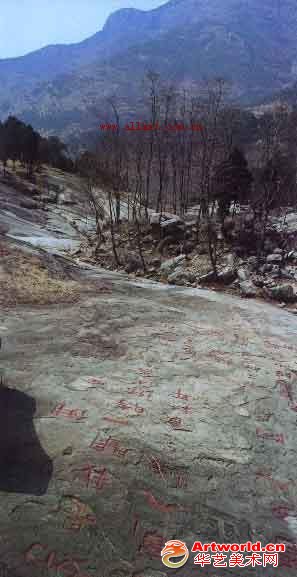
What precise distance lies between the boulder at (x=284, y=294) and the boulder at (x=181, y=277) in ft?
13.9

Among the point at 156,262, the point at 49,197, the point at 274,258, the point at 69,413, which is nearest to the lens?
the point at 69,413

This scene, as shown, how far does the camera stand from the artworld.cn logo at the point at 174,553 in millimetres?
4258

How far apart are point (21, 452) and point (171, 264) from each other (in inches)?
641

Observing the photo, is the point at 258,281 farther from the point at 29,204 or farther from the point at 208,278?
the point at 29,204

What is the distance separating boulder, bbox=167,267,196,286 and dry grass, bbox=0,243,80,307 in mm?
5833

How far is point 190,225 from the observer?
979 inches

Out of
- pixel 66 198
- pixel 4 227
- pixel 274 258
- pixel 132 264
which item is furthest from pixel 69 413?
pixel 66 198

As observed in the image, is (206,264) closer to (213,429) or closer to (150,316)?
(150,316)

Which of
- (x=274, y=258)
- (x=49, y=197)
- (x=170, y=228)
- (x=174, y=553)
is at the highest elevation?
(x=49, y=197)

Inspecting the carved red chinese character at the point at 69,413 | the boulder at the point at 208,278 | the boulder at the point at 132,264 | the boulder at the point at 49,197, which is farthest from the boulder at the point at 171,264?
the boulder at the point at 49,197

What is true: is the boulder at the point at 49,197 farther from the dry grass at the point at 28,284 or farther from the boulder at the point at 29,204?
the dry grass at the point at 28,284

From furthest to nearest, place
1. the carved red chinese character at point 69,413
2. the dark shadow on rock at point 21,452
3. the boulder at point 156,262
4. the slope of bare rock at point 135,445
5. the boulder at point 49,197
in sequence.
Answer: the boulder at point 49,197 → the boulder at point 156,262 → the carved red chinese character at point 69,413 → the dark shadow on rock at point 21,452 → the slope of bare rock at point 135,445

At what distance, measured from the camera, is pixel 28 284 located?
43.3 ft

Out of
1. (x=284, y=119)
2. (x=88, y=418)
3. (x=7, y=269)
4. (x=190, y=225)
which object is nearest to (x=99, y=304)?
(x=7, y=269)
